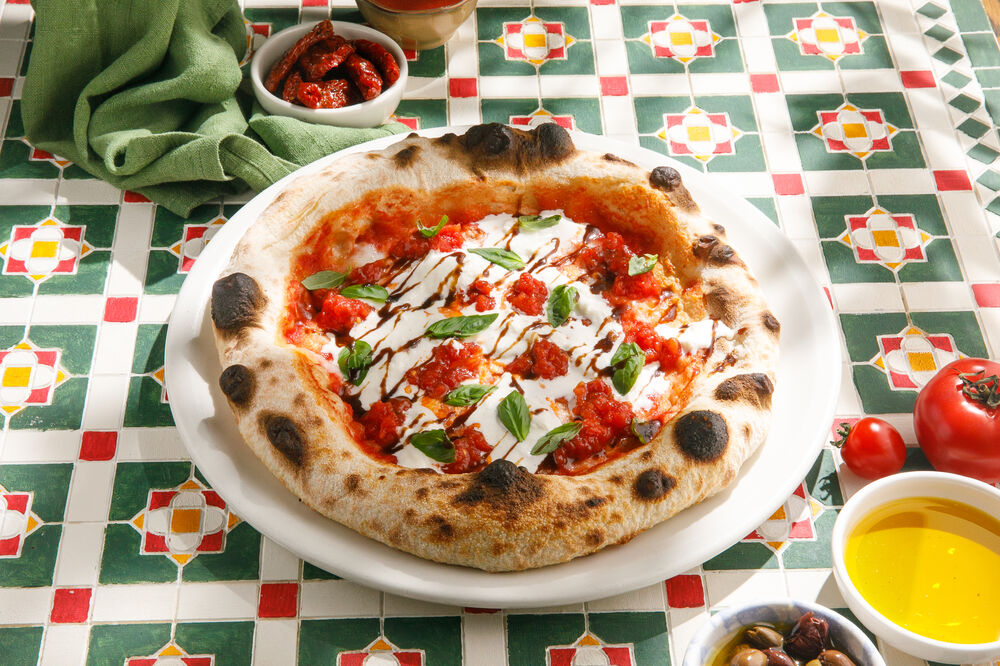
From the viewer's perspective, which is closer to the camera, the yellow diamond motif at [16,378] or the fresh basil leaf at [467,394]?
the fresh basil leaf at [467,394]

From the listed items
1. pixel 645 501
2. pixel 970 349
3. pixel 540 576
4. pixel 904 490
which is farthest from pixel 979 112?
pixel 540 576

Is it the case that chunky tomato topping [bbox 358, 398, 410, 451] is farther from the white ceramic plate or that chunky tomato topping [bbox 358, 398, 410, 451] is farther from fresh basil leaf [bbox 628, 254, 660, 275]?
fresh basil leaf [bbox 628, 254, 660, 275]

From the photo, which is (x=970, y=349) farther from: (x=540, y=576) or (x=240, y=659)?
(x=240, y=659)

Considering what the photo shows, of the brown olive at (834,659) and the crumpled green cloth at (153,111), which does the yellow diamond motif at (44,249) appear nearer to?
the crumpled green cloth at (153,111)

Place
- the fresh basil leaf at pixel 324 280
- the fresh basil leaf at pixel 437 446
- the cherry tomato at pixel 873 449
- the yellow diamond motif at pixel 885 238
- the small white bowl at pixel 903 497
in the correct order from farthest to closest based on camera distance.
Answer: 1. the yellow diamond motif at pixel 885 238
2. the fresh basil leaf at pixel 324 280
3. the cherry tomato at pixel 873 449
4. the fresh basil leaf at pixel 437 446
5. the small white bowl at pixel 903 497

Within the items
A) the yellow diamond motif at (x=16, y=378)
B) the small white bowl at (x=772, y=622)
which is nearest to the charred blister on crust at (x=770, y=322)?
the small white bowl at (x=772, y=622)

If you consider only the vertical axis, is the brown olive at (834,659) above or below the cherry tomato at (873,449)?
above

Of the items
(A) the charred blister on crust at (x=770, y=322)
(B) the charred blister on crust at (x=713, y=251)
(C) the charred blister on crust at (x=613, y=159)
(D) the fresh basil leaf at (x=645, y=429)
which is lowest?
(D) the fresh basil leaf at (x=645, y=429)
